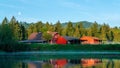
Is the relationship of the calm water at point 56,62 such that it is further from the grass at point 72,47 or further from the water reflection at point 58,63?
the grass at point 72,47

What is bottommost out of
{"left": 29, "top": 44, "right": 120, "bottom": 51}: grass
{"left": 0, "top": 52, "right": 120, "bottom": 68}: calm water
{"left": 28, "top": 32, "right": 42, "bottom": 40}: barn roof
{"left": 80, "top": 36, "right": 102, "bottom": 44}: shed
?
{"left": 0, "top": 52, "right": 120, "bottom": 68}: calm water

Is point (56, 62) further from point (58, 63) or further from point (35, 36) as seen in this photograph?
point (35, 36)

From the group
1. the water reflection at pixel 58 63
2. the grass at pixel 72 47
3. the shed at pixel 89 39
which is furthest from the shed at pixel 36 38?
the water reflection at pixel 58 63

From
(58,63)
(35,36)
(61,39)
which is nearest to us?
(58,63)

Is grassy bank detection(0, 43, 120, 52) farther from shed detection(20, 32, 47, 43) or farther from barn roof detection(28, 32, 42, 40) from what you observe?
barn roof detection(28, 32, 42, 40)

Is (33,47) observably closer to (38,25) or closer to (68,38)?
(68,38)

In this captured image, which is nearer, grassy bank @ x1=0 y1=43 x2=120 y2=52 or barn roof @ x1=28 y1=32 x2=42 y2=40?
grassy bank @ x1=0 y1=43 x2=120 y2=52

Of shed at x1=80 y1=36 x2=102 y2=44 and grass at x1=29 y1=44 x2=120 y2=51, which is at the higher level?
shed at x1=80 y1=36 x2=102 y2=44

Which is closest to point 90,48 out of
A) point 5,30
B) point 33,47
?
point 33,47

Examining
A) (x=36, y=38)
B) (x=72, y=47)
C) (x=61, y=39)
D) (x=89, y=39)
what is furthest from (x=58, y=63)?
(x=89, y=39)

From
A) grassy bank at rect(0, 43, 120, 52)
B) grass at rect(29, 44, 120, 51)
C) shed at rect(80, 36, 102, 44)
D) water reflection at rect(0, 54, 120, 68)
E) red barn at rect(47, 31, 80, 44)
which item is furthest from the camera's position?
shed at rect(80, 36, 102, 44)

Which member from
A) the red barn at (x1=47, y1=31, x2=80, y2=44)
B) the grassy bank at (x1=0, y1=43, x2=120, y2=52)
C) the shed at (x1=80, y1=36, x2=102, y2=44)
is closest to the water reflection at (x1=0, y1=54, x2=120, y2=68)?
the grassy bank at (x1=0, y1=43, x2=120, y2=52)

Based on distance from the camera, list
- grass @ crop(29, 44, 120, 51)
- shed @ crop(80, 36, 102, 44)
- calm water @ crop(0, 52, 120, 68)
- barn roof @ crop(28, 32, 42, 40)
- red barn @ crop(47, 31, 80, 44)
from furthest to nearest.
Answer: shed @ crop(80, 36, 102, 44), barn roof @ crop(28, 32, 42, 40), red barn @ crop(47, 31, 80, 44), grass @ crop(29, 44, 120, 51), calm water @ crop(0, 52, 120, 68)

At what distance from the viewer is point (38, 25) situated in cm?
11988
